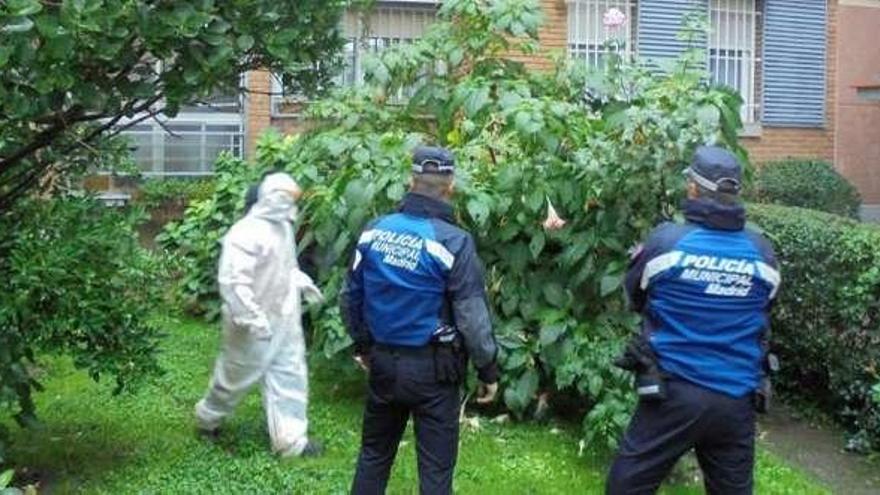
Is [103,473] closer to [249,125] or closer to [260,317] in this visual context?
[260,317]

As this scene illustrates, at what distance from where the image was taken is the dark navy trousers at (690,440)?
187 inches

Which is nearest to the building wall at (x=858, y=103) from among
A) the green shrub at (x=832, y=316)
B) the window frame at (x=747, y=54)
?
the window frame at (x=747, y=54)

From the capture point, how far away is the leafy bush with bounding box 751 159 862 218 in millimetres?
14812

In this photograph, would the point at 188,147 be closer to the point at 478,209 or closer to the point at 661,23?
the point at 661,23

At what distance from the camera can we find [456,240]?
5020 mm

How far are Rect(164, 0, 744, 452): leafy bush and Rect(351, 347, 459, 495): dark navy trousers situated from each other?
153cm

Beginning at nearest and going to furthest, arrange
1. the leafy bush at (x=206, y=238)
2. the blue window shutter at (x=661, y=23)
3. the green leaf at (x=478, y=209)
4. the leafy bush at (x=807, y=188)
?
the green leaf at (x=478, y=209)
the leafy bush at (x=206, y=238)
the leafy bush at (x=807, y=188)
the blue window shutter at (x=661, y=23)

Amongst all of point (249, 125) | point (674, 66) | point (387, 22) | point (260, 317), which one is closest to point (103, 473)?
point (260, 317)

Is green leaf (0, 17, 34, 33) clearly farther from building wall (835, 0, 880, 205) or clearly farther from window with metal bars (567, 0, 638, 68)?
building wall (835, 0, 880, 205)

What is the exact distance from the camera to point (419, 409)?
16.6ft

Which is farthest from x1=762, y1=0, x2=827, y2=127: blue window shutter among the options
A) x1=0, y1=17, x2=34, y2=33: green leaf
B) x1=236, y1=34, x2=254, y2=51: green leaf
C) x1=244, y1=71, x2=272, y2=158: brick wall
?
x1=0, y1=17, x2=34, y2=33: green leaf

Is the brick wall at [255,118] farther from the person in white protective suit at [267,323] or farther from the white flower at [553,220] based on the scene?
the person in white protective suit at [267,323]

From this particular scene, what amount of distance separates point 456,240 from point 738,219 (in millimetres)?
1111

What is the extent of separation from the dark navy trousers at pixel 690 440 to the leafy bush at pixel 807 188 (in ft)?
32.9
